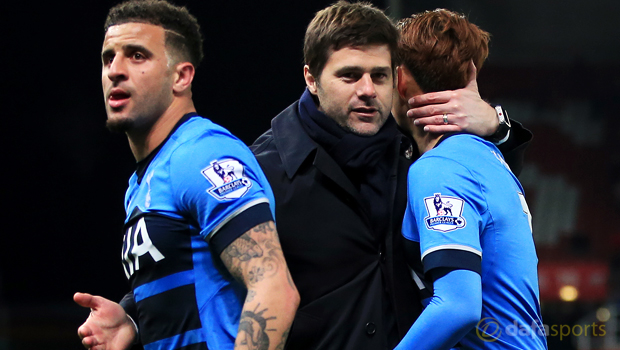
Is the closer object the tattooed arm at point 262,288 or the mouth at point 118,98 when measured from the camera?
the tattooed arm at point 262,288

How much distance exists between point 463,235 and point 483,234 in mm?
130

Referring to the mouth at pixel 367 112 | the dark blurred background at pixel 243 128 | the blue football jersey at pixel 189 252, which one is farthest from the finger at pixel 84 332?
the dark blurred background at pixel 243 128

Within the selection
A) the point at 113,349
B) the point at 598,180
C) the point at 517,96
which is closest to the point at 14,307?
the point at 113,349

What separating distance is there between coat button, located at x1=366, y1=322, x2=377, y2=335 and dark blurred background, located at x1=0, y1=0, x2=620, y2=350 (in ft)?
8.61

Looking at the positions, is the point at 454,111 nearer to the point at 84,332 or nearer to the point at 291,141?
the point at 291,141

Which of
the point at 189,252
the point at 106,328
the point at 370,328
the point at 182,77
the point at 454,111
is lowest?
the point at 370,328

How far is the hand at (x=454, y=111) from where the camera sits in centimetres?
219

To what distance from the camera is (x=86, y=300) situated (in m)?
1.90

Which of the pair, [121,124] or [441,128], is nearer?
[121,124]

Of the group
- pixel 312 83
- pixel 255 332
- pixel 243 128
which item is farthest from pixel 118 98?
pixel 243 128

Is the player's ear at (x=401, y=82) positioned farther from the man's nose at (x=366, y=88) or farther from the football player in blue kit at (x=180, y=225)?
the football player in blue kit at (x=180, y=225)

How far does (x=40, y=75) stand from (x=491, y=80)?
323 cm

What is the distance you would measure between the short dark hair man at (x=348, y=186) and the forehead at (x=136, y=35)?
541 millimetres

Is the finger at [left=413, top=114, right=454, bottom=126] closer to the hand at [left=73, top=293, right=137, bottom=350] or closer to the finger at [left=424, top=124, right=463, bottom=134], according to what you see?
the finger at [left=424, top=124, right=463, bottom=134]
